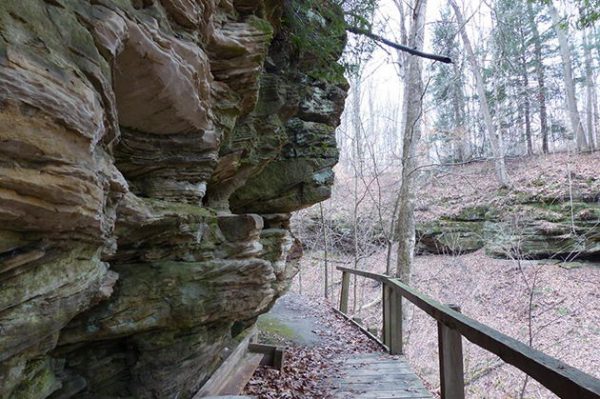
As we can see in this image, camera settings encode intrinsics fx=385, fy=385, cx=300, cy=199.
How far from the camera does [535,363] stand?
1.99 m

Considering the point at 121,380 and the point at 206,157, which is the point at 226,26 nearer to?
the point at 206,157

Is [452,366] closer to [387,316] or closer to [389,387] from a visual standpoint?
[389,387]

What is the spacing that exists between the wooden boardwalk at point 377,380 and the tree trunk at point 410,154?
4336 mm

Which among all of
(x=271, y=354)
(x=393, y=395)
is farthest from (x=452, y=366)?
(x=271, y=354)

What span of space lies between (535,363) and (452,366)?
49.3 inches

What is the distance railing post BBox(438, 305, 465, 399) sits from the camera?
3.10 m

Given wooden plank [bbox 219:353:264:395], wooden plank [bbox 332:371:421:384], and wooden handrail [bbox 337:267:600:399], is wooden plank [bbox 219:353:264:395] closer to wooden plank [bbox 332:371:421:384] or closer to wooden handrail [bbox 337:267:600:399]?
wooden plank [bbox 332:371:421:384]

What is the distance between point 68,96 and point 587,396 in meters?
2.60

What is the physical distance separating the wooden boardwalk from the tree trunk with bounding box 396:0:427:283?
4.34 meters

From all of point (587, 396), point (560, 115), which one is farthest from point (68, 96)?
point (560, 115)

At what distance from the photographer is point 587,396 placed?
1622mm

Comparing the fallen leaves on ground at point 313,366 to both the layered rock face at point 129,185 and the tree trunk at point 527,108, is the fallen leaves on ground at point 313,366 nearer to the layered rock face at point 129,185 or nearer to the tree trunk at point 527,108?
the layered rock face at point 129,185

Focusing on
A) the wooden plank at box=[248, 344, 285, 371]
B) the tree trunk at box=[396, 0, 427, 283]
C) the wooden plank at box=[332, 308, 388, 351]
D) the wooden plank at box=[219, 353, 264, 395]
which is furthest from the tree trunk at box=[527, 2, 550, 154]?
the wooden plank at box=[219, 353, 264, 395]

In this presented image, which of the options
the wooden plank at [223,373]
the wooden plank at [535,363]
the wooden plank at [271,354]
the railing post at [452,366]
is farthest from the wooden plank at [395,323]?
the wooden plank at [535,363]
